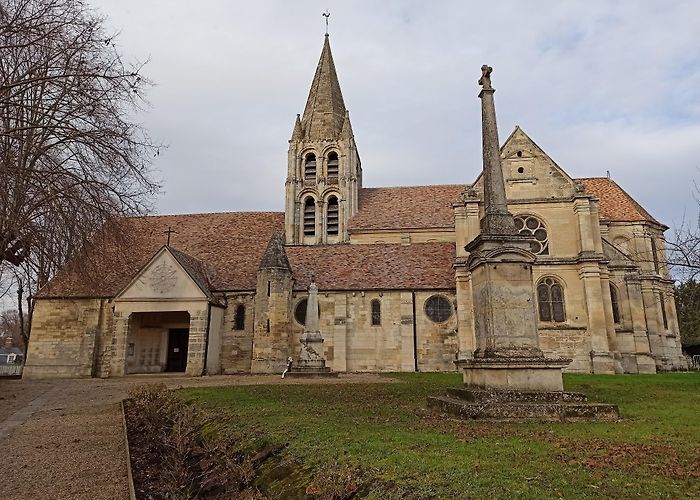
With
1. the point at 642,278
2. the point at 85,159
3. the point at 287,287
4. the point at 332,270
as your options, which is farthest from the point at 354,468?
the point at 642,278

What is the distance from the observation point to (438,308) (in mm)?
27094

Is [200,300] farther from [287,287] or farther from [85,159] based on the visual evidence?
[85,159]

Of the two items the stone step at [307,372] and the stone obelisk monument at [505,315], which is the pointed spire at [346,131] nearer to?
the stone step at [307,372]

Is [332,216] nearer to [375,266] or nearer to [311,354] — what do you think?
[375,266]

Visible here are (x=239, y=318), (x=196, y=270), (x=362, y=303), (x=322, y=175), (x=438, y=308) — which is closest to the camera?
(x=438, y=308)

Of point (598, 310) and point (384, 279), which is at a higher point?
point (384, 279)

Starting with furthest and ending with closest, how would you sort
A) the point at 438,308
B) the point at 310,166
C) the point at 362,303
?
the point at 310,166, the point at 362,303, the point at 438,308

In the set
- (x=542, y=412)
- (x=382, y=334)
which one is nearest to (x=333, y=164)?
(x=382, y=334)

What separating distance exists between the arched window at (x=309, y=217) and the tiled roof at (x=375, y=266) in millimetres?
7156

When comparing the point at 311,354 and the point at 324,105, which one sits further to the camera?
the point at 324,105

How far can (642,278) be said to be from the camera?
31.9 m

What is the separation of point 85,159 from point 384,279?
18660 millimetres

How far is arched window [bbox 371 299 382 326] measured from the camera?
27.1 m

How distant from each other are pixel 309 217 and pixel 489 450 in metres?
33.9
